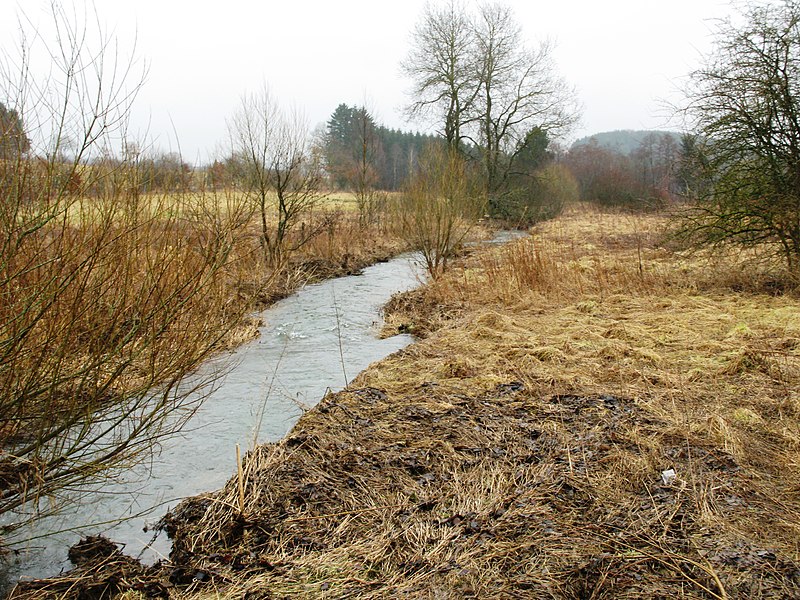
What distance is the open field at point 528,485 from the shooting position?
9.14 feet

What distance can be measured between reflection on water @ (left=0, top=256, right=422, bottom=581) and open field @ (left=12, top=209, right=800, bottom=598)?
1.05 ft

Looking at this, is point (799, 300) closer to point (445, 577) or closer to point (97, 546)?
point (445, 577)

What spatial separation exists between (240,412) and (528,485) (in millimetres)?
3252

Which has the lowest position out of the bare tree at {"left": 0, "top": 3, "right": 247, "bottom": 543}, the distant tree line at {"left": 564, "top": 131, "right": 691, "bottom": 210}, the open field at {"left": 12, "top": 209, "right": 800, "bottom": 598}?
the open field at {"left": 12, "top": 209, "right": 800, "bottom": 598}

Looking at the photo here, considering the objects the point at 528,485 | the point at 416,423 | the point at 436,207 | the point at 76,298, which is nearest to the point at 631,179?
the point at 436,207

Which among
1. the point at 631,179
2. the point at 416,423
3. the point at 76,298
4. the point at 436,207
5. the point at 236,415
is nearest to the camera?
the point at 76,298

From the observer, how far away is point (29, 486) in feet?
11.8

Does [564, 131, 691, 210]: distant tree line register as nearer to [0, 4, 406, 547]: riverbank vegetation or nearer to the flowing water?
the flowing water

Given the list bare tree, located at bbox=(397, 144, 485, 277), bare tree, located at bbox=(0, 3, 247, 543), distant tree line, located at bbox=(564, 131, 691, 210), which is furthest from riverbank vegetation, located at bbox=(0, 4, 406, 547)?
distant tree line, located at bbox=(564, 131, 691, 210)

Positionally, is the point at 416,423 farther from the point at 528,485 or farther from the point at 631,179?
the point at 631,179

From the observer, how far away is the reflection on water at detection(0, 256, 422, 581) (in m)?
3.66

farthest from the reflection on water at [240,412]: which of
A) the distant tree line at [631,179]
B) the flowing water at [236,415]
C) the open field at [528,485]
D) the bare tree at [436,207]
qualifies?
the distant tree line at [631,179]

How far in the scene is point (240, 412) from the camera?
5.71 m

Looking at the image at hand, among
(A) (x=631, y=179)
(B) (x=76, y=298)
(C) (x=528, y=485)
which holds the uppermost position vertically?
(A) (x=631, y=179)
